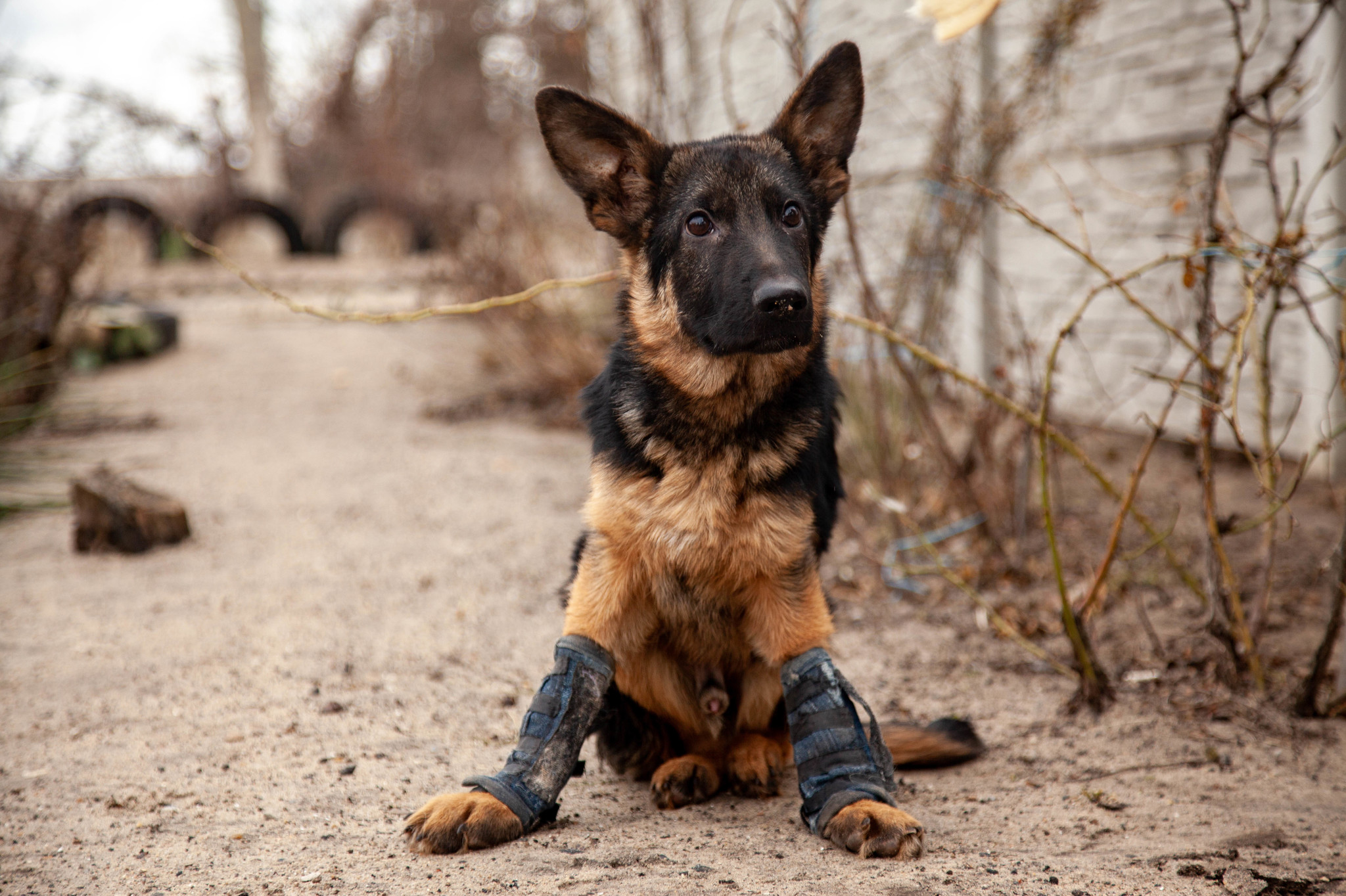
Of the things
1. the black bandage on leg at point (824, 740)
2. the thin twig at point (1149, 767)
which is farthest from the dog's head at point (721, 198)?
the thin twig at point (1149, 767)

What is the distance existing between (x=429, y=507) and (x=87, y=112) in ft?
15.7

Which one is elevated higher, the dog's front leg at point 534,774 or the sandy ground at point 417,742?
the dog's front leg at point 534,774

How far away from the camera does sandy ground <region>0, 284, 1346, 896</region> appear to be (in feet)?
8.32

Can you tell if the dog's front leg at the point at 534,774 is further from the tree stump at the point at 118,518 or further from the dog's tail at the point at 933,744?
the tree stump at the point at 118,518

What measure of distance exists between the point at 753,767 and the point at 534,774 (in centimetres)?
72

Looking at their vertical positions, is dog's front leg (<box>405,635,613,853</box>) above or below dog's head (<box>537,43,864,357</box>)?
below

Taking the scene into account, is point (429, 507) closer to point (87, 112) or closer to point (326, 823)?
point (326, 823)

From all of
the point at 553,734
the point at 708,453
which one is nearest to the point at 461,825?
the point at 553,734

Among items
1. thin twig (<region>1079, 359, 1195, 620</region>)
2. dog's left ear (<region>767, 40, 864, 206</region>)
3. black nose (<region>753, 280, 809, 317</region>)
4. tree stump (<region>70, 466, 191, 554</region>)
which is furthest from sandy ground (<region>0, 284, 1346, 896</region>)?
dog's left ear (<region>767, 40, 864, 206</region>)

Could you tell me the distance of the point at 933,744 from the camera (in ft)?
10.7

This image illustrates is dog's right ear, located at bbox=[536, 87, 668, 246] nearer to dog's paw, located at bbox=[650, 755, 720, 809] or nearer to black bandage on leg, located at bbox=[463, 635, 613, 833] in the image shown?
black bandage on leg, located at bbox=[463, 635, 613, 833]

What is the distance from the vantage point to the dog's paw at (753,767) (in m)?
3.04

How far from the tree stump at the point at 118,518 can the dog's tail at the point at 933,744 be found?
14.4ft

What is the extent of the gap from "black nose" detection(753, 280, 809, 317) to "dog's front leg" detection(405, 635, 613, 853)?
1.07 meters
